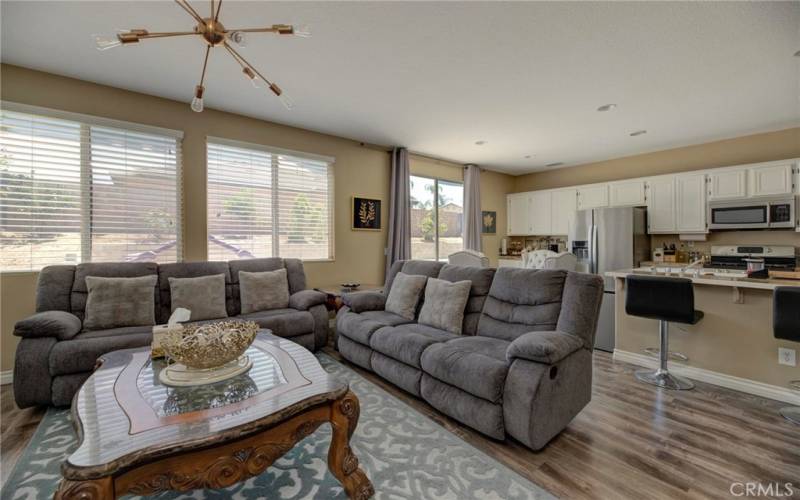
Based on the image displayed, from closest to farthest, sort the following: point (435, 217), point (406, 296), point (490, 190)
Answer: point (406, 296), point (435, 217), point (490, 190)

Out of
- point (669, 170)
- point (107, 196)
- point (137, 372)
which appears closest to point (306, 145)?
point (107, 196)

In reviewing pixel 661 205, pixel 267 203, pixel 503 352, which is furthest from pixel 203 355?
pixel 661 205

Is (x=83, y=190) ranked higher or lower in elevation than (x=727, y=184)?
lower

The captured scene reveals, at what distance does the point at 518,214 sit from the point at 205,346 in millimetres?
6323

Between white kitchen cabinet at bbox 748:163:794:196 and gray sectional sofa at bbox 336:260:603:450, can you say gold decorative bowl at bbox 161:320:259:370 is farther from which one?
white kitchen cabinet at bbox 748:163:794:196

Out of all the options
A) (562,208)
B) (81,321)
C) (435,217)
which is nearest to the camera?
(81,321)

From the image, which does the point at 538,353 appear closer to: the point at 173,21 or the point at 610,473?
the point at 610,473

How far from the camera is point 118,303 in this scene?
2.81 metres

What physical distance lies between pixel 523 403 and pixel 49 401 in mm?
3198

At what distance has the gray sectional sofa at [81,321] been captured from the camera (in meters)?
2.31

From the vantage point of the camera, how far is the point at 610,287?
166 inches

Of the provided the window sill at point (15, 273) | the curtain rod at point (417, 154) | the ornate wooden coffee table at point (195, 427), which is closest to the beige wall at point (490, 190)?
the curtain rod at point (417, 154)

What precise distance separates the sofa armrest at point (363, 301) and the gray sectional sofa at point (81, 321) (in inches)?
14.6

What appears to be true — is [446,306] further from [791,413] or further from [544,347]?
[791,413]
